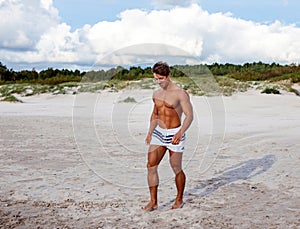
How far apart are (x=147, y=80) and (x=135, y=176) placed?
1.98m

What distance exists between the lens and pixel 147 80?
8250mm

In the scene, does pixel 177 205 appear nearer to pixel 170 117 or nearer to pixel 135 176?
pixel 170 117

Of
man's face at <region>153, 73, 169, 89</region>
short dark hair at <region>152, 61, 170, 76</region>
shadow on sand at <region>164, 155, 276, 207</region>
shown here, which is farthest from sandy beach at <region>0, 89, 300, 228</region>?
short dark hair at <region>152, 61, 170, 76</region>

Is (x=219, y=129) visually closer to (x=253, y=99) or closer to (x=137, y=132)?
(x=137, y=132)

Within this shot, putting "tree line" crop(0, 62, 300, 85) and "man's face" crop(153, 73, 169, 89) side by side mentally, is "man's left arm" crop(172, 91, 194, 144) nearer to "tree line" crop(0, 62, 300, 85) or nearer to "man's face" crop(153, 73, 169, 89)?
"man's face" crop(153, 73, 169, 89)

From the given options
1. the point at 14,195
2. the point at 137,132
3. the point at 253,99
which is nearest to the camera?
the point at 14,195

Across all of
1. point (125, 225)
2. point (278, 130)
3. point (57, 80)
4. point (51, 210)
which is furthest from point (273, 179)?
point (57, 80)

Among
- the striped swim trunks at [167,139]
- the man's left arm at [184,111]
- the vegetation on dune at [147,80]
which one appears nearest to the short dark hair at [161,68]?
the man's left arm at [184,111]

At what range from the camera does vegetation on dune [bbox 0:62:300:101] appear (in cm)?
680

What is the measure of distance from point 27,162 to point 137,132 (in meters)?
4.24

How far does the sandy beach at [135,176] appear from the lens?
505 centimetres

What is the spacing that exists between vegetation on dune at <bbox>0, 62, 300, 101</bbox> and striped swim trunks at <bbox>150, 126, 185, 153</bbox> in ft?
4.74

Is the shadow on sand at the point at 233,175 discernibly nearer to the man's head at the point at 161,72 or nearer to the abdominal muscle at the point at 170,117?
the abdominal muscle at the point at 170,117

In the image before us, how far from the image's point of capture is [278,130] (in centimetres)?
1185
